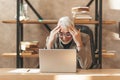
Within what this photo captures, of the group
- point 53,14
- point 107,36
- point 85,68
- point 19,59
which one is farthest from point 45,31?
point 85,68

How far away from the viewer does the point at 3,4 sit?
3771 mm

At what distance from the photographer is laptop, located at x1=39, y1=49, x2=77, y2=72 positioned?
225cm

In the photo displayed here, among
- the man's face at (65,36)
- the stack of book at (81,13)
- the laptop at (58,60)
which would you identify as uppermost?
the stack of book at (81,13)

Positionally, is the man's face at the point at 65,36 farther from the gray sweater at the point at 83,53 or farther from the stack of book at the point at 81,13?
the stack of book at the point at 81,13

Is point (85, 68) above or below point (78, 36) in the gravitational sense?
below

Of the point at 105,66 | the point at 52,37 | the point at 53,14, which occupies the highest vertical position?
the point at 53,14

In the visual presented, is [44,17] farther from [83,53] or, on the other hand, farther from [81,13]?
[83,53]

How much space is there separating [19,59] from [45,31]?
0.67 metres

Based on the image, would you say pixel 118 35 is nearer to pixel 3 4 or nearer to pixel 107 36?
pixel 107 36

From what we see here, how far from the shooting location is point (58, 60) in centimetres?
227

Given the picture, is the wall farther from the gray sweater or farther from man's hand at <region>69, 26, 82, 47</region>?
man's hand at <region>69, 26, 82, 47</region>

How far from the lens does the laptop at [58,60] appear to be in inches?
88.7

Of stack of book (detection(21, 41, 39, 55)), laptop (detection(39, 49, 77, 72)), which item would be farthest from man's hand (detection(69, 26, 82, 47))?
stack of book (detection(21, 41, 39, 55))

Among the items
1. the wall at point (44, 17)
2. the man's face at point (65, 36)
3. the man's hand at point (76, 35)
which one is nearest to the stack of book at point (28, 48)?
the wall at point (44, 17)
